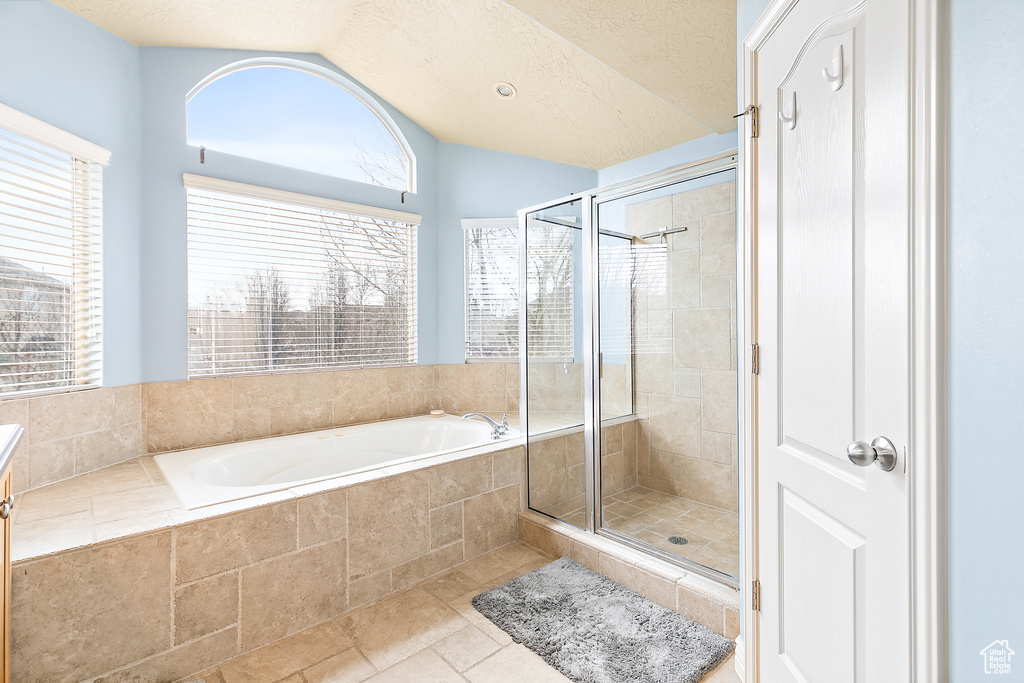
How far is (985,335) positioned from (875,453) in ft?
0.98

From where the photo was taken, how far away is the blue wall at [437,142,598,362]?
376 centimetres

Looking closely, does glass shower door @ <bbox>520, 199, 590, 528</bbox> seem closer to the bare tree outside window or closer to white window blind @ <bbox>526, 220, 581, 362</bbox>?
white window blind @ <bbox>526, 220, 581, 362</bbox>

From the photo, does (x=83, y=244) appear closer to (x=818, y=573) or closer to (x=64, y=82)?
(x=64, y=82)

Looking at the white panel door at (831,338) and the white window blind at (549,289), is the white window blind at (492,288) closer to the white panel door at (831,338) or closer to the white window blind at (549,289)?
the white window blind at (549,289)

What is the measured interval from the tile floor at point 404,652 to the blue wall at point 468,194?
2050mm

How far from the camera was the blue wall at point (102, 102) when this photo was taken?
2.01 m

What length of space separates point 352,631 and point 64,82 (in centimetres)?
278

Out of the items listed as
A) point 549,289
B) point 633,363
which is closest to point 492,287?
point 549,289

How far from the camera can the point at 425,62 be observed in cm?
284

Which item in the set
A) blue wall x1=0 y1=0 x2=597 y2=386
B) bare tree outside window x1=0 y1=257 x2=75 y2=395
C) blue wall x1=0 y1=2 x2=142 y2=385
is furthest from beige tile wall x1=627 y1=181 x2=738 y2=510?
bare tree outside window x1=0 y1=257 x2=75 y2=395

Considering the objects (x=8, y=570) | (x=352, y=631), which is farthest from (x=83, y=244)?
(x=352, y=631)

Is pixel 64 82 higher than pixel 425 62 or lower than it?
lower

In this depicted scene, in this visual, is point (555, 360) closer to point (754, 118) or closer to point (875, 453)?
point (754, 118)

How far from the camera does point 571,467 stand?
8.55 ft
